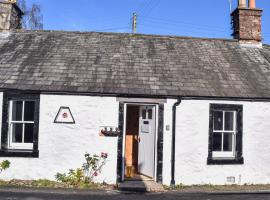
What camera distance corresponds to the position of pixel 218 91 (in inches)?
515

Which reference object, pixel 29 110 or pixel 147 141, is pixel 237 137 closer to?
pixel 147 141

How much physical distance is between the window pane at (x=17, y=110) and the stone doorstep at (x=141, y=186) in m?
3.88

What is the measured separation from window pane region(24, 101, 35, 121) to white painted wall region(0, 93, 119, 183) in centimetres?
41

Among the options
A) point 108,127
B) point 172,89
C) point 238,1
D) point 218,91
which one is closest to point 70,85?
point 108,127

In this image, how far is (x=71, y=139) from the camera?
12.3 metres

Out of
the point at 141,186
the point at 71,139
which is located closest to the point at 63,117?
the point at 71,139

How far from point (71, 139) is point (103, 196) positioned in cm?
252

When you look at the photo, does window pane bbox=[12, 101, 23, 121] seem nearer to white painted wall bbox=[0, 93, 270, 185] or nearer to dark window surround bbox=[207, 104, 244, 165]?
white painted wall bbox=[0, 93, 270, 185]

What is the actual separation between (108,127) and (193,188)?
3.23m

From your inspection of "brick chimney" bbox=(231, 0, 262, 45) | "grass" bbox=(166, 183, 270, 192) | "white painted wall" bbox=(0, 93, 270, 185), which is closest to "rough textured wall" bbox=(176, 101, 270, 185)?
"white painted wall" bbox=(0, 93, 270, 185)

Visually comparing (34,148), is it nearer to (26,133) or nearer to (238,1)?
(26,133)

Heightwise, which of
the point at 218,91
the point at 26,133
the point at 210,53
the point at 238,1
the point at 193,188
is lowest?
the point at 193,188

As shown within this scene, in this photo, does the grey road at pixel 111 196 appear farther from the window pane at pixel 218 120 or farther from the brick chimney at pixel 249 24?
the brick chimney at pixel 249 24

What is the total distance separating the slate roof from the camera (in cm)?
1271
